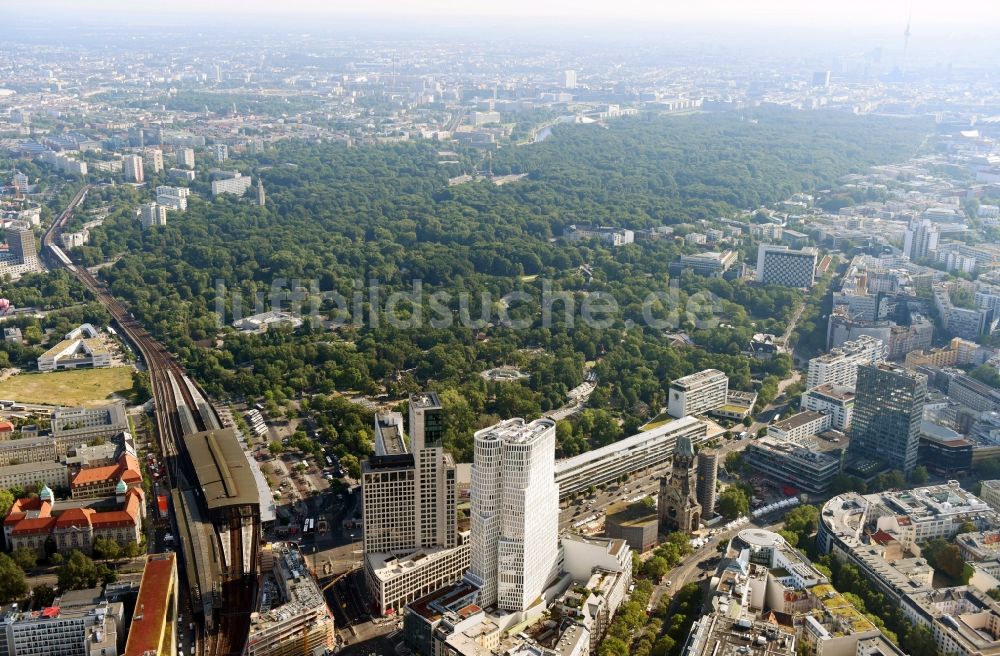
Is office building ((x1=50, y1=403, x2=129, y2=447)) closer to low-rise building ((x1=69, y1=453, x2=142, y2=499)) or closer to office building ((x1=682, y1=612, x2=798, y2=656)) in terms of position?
low-rise building ((x1=69, y1=453, x2=142, y2=499))

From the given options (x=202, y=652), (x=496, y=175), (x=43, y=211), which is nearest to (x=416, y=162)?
(x=496, y=175)

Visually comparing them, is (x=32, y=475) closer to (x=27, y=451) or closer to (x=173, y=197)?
(x=27, y=451)

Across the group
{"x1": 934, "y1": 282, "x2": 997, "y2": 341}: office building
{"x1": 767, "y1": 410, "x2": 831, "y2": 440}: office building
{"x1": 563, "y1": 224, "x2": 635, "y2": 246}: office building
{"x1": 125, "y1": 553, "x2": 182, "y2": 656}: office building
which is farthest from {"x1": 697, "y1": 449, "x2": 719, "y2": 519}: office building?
{"x1": 563, "y1": 224, "x2": 635, "y2": 246}: office building

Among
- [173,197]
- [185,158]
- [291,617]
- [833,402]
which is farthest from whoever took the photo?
[185,158]

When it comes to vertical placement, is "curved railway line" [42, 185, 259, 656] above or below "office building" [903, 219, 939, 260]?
below

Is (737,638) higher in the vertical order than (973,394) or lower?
higher

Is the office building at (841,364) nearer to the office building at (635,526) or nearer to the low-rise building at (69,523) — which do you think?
the office building at (635,526)

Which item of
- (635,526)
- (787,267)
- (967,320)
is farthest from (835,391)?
(787,267)

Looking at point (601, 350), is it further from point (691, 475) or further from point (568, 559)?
point (568, 559)
